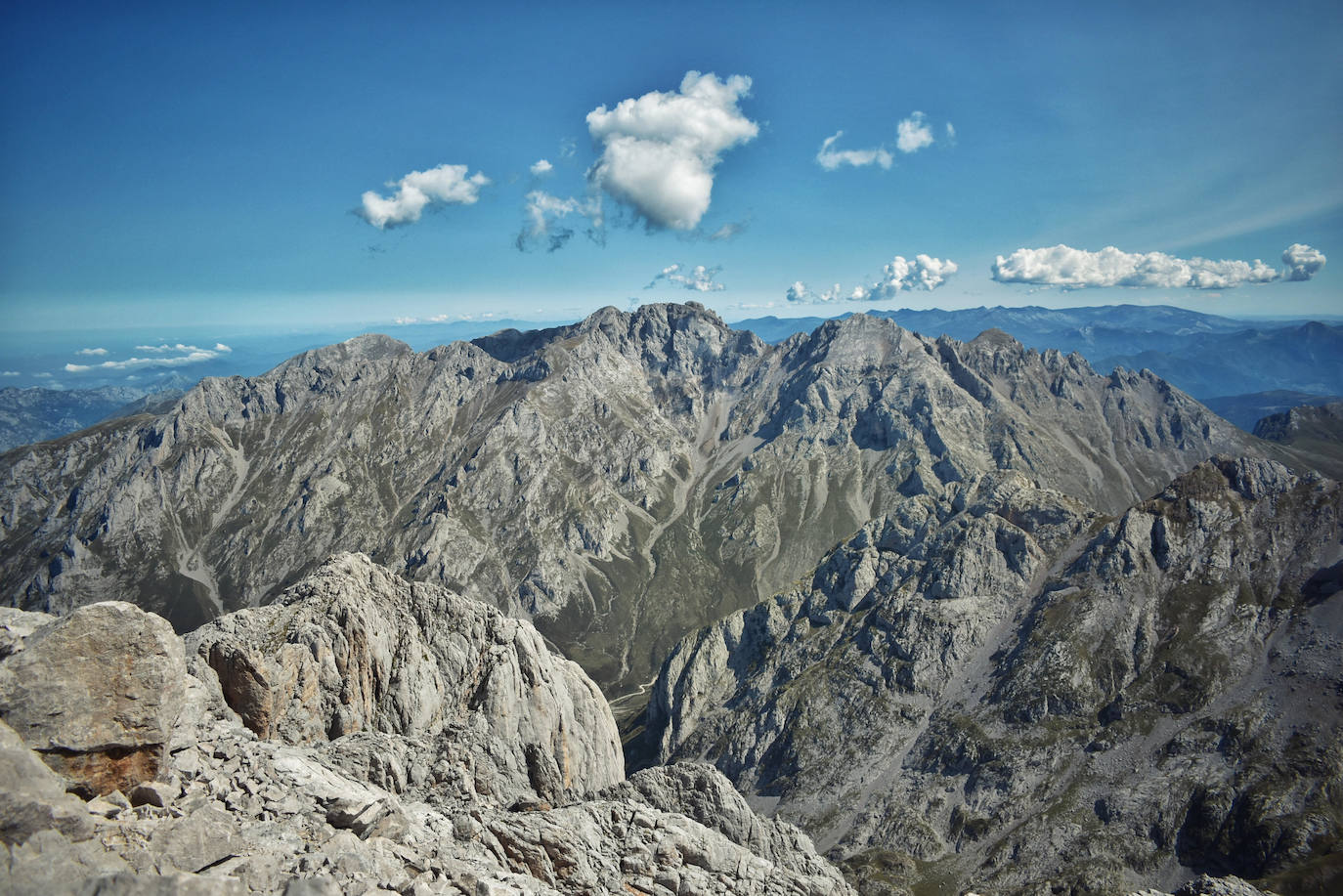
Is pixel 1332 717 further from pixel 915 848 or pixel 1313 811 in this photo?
pixel 915 848

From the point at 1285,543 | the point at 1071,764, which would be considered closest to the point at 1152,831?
the point at 1071,764

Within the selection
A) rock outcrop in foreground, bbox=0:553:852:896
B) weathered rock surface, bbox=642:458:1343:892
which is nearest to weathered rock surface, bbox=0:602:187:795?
rock outcrop in foreground, bbox=0:553:852:896

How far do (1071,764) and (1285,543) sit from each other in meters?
82.0

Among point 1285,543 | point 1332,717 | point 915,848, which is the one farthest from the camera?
point 1285,543

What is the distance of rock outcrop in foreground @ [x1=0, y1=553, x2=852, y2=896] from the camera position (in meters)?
17.9

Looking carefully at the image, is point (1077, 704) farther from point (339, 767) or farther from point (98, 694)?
point (98, 694)

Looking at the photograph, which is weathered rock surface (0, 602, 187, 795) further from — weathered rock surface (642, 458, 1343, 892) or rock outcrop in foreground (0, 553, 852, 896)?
weathered rock surface (642, 458, 1343, 892)

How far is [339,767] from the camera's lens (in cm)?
3412

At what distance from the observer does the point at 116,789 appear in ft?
66.3

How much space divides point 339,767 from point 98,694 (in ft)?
54.4

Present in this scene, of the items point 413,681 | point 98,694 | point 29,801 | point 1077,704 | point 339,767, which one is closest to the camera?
point 29,801

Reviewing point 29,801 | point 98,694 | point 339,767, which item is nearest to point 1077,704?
point 339,767

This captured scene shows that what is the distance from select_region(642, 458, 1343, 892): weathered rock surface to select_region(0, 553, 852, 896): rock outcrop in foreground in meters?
109

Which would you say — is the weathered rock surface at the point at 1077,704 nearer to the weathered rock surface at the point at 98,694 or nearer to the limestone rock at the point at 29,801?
the weathered rock surface at the point at 98,694
